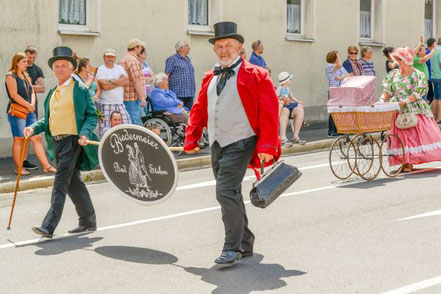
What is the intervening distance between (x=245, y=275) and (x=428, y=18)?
22157 mm

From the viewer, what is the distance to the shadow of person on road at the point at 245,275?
6637 millimetres

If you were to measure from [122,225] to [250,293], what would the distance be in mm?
3052

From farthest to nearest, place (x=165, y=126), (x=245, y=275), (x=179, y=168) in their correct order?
(x=165, y=126) < (x=179, y=168) < (x=245, y=275)

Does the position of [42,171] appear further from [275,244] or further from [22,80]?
[275,244]

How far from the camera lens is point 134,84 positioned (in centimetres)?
1472

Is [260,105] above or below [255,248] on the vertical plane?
above

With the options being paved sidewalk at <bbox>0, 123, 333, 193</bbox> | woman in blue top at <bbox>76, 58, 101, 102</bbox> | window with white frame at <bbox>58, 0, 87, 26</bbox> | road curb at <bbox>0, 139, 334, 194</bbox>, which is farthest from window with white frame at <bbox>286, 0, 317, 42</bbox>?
woman in blue top at <bbox>76, 58, 101, 102</bbox>

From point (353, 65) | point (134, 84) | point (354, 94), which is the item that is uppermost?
point (353, 65)

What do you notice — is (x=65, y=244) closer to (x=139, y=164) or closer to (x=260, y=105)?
(x=139, y=164)

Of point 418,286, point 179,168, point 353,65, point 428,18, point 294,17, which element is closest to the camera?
point 418,286

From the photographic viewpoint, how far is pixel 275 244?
8.10 m

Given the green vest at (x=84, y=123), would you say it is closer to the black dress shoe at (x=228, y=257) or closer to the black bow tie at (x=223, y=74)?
the black bow tie at (x=223, y=74)

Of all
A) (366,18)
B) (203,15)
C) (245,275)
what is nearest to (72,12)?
(203,15)

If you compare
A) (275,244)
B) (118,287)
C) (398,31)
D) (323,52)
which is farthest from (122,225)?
(398,31)
